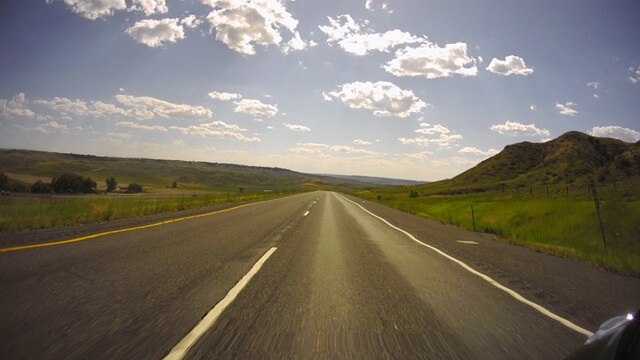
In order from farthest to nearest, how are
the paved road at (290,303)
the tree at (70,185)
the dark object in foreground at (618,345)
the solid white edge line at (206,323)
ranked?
the tree at (70,185) → the paved road at (290,303) → the solid white edge line at (206,323) → the dark object in foreground at (618,345)

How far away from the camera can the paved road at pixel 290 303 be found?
9.64ft

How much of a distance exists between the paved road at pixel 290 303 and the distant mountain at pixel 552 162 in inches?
3145

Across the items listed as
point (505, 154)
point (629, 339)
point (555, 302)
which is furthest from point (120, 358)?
point (505, 154)

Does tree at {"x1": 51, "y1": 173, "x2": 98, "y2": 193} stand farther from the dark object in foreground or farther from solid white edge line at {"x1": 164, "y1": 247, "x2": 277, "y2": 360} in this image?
the dark object in foreground

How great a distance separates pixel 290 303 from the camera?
4.20m

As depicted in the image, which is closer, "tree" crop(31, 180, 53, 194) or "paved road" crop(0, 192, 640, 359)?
"paved road" crop(0, 192, 640, 359)

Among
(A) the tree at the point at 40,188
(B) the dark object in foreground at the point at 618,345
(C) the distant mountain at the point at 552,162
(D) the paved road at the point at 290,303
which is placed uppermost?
(C) the distant mountain at the point at 552,162

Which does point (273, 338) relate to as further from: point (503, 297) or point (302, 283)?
point (503, 297)

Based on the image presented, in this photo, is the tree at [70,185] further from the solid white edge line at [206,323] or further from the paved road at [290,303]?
the solid white edge line at [206,323]

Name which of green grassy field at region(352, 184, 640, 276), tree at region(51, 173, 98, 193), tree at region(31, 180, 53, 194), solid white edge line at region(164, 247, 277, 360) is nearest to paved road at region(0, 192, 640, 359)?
solid white edge line at region(164, 247, 277, 360)

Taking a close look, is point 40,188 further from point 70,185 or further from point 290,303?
point 290,303

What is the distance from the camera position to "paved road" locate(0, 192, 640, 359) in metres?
2.94

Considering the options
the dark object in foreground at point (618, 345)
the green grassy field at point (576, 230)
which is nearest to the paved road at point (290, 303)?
the dark object in foreground at point (618, 345)

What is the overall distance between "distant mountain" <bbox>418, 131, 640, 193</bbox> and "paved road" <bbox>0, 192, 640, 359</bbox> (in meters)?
79.9
